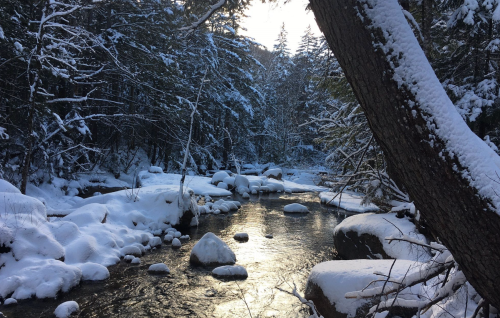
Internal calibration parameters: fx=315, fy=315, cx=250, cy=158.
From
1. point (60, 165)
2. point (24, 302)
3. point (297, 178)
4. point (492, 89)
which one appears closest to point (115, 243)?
point (24, 302)

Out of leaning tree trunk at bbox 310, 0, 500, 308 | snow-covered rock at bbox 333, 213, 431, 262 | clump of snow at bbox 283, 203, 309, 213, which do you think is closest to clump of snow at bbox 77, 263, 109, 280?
snow-covered rock at bbox 333, 213, 431, 262

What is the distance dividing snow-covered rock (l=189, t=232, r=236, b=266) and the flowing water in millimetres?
215

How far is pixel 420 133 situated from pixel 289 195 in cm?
1723

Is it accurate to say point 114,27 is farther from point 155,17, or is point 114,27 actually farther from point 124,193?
point 124,193

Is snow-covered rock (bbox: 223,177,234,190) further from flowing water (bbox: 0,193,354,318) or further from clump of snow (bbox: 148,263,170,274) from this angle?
clump of snow (bbox: 148,263,170,274)

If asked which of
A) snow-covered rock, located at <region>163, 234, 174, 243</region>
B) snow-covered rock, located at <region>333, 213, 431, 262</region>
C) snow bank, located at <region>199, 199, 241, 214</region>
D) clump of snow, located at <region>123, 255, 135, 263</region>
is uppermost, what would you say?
snow-covered rock, located at <region>333, 213, 431, 262</region>

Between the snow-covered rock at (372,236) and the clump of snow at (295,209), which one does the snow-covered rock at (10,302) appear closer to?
the snow-covered rock at (372,236)

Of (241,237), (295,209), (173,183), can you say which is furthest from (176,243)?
(173,183)

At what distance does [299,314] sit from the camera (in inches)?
205

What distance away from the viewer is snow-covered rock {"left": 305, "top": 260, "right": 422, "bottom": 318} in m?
4.02

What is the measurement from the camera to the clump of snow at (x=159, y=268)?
6.64m

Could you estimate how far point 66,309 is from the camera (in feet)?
15.8

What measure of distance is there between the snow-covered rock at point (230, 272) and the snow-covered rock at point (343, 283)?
7.11ft

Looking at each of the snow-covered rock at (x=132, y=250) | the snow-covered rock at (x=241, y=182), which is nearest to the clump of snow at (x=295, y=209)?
the snow-covered rock at (x=241, y=182)
